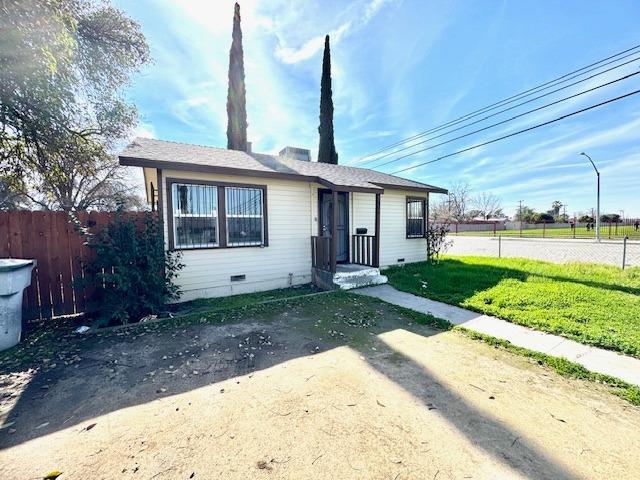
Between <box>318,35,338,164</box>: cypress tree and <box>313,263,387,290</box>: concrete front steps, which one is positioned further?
<box>318,35,338,164</box>: cypress tree

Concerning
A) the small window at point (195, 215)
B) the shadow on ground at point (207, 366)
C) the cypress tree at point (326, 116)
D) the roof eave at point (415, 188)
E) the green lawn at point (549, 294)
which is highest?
the cypress tree at point (326, 116)

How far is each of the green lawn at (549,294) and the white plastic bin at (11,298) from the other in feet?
22.5

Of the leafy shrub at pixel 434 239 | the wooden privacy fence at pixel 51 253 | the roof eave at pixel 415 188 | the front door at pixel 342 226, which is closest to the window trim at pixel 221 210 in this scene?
the wooden privacy fence at pixel 51 253

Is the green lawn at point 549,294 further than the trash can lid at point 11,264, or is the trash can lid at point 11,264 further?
the green lawn at point 549,294

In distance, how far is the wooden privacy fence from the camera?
434 cm

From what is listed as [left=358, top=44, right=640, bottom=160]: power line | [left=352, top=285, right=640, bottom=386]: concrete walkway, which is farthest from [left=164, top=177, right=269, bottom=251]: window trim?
[left=358, top=44, right=640, bottom=160]: power line

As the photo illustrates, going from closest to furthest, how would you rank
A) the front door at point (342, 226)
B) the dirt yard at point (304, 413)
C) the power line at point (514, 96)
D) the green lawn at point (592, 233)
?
the dirt yard at point (304, 413) → the power line at point (514, 96) → the front door at point (342, 226) → the green lawn at point (592, 233)

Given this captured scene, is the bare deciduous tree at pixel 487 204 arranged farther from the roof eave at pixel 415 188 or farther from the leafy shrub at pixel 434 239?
the roof eave at pixel 415 188

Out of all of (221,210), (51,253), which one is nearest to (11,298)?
(51,253)

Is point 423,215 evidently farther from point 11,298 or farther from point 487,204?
point 487,204

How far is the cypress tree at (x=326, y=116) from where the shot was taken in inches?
667

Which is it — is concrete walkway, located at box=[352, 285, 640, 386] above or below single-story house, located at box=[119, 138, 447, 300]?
below

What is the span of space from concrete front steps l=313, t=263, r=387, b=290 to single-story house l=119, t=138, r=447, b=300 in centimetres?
3

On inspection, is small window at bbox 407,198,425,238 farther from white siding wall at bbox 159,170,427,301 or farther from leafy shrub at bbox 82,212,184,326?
leafy shrub at bbox 82,212,184,326
